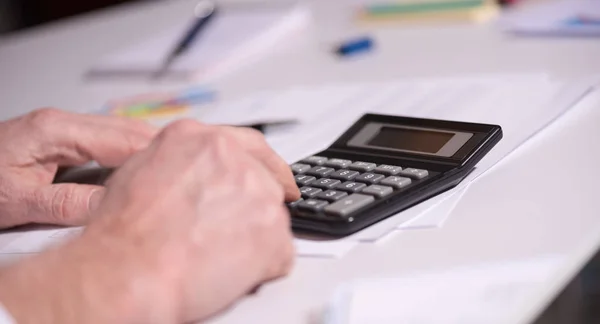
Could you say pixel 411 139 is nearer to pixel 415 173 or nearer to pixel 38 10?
pixel 415 173

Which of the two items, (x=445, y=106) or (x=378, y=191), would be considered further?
(x=445, y=106)

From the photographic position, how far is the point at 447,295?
0.49 m

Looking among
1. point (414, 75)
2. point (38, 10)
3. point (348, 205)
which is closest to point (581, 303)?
point (414, 75)

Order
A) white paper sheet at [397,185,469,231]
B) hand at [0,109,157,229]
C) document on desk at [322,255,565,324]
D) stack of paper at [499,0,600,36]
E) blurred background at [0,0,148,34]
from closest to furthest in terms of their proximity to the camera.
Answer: document on desk at [322,255,565,324]
white paper sheet at [397,185,469,231]
hand at [0,109,157,229]
stack of paper at [499,0,600,36]
blurred background at [0,0,148,34]

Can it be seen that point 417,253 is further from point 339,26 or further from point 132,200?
point 339,26

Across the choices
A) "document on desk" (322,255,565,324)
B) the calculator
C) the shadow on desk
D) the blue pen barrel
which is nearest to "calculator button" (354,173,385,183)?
the calculator

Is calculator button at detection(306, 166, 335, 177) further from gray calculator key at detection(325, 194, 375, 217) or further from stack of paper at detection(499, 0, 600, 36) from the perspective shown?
stack of paper at detection(499, 0, 600, 36)

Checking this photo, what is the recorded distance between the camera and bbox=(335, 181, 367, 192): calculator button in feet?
1.95

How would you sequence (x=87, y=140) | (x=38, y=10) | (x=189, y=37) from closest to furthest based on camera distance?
(x=87, y=140), (x=189, y=37), (x=38, y=10)

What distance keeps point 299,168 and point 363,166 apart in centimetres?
5

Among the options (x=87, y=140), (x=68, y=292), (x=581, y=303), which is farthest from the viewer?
(x=581, y=303)

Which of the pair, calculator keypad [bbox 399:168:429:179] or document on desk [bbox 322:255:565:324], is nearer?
document on desk [bbox 322:255:565:324]

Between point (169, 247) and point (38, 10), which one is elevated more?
point (169, 247)

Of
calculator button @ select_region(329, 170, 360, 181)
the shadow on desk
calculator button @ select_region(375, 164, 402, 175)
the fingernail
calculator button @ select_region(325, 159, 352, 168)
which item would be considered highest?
calculator button @ select_region(375, 164, 402, 175)
